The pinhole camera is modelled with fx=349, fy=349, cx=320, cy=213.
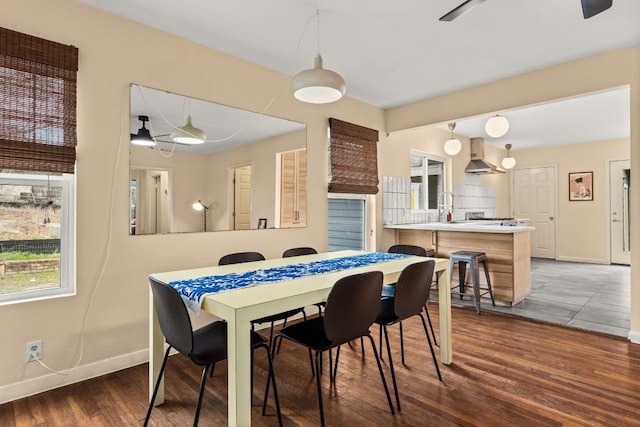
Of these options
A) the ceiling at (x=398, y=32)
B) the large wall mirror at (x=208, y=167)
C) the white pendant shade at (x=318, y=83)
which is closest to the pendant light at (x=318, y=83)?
the white pendant shade at (x=318, y=83)

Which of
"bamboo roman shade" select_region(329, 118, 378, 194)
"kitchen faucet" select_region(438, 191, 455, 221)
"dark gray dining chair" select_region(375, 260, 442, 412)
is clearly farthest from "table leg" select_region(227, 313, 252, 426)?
"kitchen faucet" select_region(438, 191, 455, 221)

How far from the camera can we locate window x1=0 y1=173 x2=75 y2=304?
2121 millimetres

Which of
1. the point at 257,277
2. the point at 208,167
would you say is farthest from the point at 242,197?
the point at 257,277

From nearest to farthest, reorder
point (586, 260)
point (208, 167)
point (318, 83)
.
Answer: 1. point (318, 83)
2. point (208, 167)
3. point (586, 260)

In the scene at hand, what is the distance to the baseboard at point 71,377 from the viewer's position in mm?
2053

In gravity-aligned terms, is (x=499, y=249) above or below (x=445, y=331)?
above

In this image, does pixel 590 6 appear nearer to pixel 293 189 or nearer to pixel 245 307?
pixel 245 307

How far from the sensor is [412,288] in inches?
83.8

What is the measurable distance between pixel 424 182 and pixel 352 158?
6.35ft

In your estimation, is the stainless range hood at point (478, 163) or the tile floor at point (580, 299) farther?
the stainless range hood at point (478, 163)

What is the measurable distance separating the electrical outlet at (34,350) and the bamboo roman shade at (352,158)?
2.79 m

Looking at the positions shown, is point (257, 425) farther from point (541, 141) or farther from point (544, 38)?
point (541, 141)

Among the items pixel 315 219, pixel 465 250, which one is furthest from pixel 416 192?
pixel 315 219

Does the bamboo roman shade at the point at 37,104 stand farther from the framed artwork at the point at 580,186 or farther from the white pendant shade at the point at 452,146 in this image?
the framed artwork at the point at 580,186
